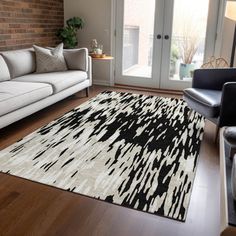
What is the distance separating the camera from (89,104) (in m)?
3.93

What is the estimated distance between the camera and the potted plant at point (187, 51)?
14.5 feet

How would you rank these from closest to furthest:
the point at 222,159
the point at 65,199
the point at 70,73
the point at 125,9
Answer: the point at 222,159 < the point at 65,199 < the point at 70,73 < the point at 125,9

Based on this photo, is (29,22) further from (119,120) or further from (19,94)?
(119,120)

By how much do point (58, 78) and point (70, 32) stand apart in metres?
1.48

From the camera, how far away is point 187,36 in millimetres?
4426

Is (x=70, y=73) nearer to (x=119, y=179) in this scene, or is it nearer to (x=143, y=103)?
(x=143, y=103)

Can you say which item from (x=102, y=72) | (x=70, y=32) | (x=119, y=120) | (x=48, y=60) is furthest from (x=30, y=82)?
(x=102, y=72)

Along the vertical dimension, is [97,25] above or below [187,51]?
above

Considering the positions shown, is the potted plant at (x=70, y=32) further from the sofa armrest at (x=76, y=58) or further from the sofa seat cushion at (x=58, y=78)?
the sofa seat cushion at (x=58, y=78)

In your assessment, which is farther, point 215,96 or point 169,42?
point 169,42

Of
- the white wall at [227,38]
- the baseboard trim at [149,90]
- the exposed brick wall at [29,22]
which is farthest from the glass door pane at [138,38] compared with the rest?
the exposed brick wall at [29,22]

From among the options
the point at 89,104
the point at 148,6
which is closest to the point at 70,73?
the point at 89,104

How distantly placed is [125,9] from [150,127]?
8.13ft

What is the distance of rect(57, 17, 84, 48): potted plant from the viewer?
4.67 metres
